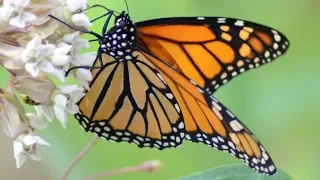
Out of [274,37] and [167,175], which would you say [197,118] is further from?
[167,175]

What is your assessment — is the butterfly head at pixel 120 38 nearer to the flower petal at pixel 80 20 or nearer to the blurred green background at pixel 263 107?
the flower petal at pixel 80 20

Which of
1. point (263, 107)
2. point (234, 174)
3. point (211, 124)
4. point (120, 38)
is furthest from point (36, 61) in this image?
point (263, 107)

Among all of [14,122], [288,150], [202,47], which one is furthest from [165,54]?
[288,150]

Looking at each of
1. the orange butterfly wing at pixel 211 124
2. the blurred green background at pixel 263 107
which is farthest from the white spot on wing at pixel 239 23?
the blurred green background at pixel 263 107

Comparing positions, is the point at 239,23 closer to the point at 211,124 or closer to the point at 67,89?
the point at 211,124

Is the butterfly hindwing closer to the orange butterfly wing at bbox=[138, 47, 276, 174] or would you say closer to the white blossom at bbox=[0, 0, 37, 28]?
the orange butterfly wing at bbox=[138, 47, 276, 174]
